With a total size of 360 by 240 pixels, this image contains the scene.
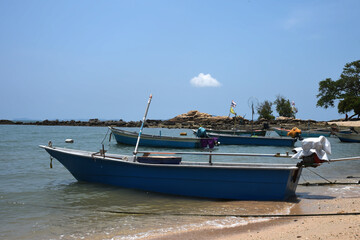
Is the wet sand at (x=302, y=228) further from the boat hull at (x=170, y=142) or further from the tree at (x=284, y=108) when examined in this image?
the tree at (x=284, y=108)

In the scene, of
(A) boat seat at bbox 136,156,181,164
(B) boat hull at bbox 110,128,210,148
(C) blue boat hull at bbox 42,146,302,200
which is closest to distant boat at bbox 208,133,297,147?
(B) boat hull at bbox 110,128,210,148

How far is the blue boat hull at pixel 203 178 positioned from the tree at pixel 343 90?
55.6m

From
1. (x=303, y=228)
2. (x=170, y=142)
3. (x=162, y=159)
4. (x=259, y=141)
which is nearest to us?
(x=303, y=228)

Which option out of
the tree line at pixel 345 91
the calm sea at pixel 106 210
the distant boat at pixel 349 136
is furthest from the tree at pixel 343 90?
the calm sea at pixel 106 210

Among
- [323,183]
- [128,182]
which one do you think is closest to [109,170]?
[128,182]

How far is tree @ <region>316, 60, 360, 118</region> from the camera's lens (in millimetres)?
58906

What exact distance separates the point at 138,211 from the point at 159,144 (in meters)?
18.4

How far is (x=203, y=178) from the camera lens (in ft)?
30.5

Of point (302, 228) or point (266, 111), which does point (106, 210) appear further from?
point (266, 111)

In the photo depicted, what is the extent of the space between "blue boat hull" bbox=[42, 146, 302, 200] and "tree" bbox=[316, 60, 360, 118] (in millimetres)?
55555

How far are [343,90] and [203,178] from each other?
60.8 m

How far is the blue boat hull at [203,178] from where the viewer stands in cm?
890

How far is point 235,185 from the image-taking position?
358 inches

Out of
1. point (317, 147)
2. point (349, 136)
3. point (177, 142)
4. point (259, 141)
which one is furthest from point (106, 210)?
point (349, 136)
